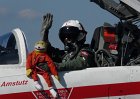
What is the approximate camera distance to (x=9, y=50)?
9609 mm

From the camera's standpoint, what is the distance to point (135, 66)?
32.5ft

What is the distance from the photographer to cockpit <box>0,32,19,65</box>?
368 inches

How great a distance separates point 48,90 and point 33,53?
67cm

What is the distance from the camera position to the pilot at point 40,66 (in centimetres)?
910

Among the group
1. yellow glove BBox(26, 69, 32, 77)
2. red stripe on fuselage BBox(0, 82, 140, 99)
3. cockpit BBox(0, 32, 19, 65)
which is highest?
cockpit BBox(0, 32, 19, 65)

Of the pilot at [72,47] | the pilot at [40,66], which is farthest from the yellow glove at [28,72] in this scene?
the pilot at [72,47]

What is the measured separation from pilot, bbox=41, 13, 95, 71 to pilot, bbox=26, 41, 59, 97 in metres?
0.42

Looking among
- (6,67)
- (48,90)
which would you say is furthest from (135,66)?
(6,67)

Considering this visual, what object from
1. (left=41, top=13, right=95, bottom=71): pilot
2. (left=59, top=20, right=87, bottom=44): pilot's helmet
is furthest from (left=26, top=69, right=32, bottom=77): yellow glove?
(left=59, top=20, right=87, bottom=44): pilot's helmet

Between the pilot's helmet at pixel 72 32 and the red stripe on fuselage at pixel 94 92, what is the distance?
126 cm

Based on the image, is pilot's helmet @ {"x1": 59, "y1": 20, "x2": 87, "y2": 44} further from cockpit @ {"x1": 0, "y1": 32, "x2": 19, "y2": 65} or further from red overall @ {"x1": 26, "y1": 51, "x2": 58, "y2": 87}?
red overall @ {"x1": 26, "y1": 51, "x2": 58, "y2": 87}

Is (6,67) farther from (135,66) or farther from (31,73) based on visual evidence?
(135,66)

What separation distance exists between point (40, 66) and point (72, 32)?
1.38 metres

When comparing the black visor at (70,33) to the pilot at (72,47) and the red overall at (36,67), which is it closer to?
the pilot at (72,47)
